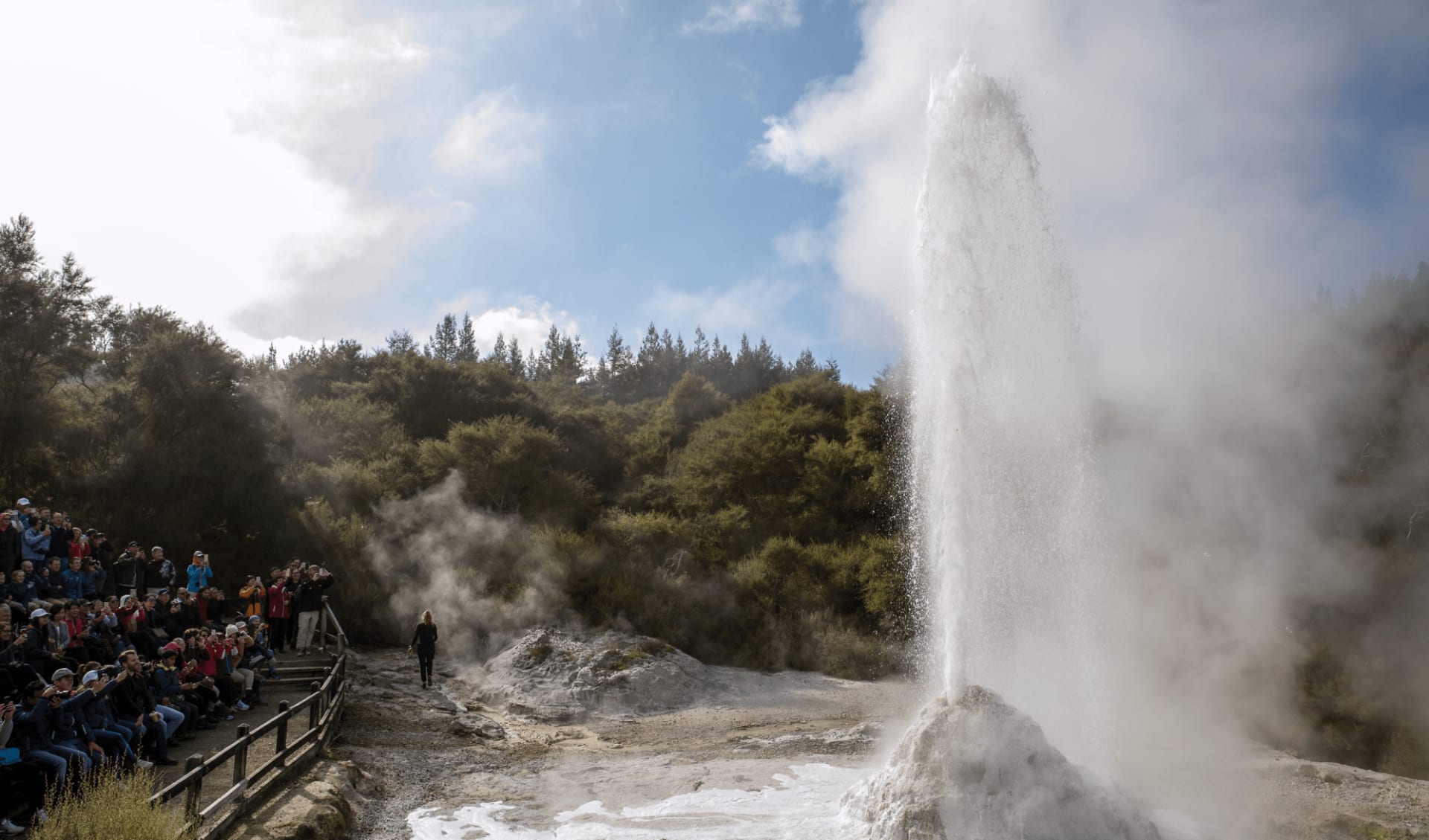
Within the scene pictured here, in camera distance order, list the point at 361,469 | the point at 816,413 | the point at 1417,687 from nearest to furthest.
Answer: the point at 1417,687 < the point at 361,469 < the point at 816,413

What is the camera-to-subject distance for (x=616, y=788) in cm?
1066

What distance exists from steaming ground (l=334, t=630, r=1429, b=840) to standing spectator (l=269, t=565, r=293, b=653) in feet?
6.01

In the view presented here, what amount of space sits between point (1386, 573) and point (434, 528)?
975 inches

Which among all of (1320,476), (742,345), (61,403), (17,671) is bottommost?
(17,671)

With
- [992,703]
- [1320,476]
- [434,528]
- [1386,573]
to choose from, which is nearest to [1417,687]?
[1386,573]

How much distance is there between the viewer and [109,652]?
33.0 feet

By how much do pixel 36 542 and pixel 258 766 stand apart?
7662 mm

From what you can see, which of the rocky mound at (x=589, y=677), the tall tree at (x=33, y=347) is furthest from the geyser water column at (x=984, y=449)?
the tall tree at (x=33, y=347)

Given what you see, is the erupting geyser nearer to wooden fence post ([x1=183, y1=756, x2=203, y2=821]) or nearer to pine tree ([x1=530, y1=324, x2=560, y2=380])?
wooden fence post ([x1=183, y1=756, x2=203, y2=821])

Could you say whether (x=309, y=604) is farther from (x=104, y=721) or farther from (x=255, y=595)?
(x=104, y=721)

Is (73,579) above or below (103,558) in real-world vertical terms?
below

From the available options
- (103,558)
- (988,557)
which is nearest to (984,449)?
(988,557)

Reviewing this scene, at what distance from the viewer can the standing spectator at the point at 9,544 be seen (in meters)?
12.7

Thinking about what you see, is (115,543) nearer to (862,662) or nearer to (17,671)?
(17,671)
